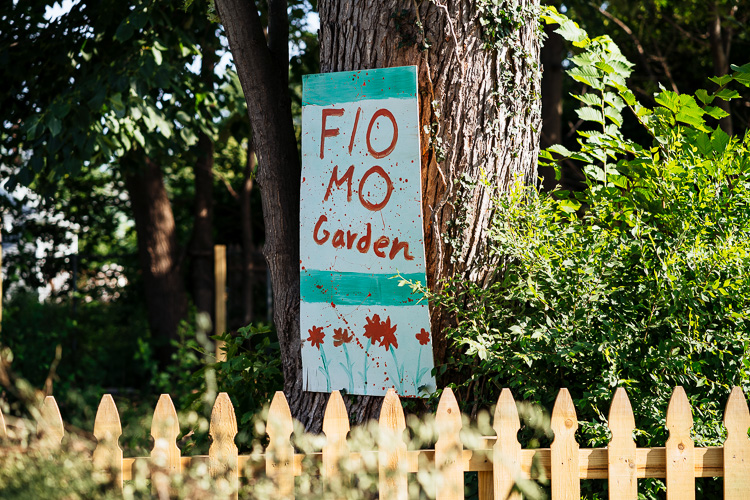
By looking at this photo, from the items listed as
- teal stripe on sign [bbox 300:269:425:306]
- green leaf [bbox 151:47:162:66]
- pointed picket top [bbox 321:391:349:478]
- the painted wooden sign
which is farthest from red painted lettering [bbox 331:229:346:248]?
green leaf [bbox 151:47:162:66]

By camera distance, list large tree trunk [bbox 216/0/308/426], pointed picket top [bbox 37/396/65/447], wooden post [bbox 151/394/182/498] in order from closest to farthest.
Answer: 1. pointed picket top [bbox 37/396/65/447]
2. wooden post [bbox 151/394/182/498]
3. large tree trunk [bbox 216/0/308/426]

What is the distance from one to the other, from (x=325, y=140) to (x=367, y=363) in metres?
0.86

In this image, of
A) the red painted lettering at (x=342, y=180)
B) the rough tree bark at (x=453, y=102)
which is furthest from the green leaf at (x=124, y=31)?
the red painted lettering at (x=342, y=180)

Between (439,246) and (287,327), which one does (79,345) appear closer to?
(287,327)

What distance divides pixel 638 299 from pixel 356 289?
982 millimetres

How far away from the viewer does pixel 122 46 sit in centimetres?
550

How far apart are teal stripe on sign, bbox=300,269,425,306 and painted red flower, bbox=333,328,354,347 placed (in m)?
0.10

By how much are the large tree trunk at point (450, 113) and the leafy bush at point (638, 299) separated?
120 millimetres

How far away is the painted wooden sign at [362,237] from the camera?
8.23 ft

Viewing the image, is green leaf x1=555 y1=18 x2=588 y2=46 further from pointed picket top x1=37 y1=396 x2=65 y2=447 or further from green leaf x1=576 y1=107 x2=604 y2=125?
pointed picket top x1=37 y1=396 x2=65 y2=447

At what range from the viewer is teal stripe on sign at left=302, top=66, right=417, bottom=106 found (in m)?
2.52

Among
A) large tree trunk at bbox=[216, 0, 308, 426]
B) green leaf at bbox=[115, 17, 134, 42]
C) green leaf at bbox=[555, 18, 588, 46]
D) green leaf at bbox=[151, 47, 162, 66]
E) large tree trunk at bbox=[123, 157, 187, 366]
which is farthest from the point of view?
large tree trunk at bbox=[123, 157, 187, 366]

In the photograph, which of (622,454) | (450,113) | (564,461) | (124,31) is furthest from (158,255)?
(622,454)

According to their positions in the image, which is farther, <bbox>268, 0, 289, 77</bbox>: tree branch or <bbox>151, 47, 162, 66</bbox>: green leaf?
<bbox>151, 47, 162, 66</bbox>: green leaf
